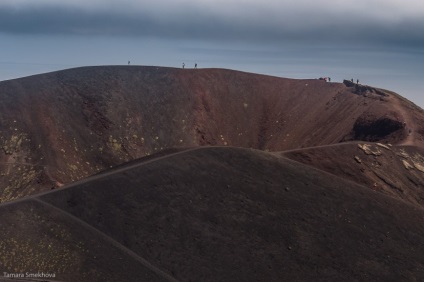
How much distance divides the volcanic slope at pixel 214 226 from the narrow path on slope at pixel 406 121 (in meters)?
18.2

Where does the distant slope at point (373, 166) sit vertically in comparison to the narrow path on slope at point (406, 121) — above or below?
below

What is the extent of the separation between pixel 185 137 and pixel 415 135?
33275 millimetres

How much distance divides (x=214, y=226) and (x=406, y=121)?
132 ft

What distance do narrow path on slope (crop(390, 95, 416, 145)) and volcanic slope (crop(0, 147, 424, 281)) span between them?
59.7 ft

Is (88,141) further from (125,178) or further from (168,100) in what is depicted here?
(125,178)

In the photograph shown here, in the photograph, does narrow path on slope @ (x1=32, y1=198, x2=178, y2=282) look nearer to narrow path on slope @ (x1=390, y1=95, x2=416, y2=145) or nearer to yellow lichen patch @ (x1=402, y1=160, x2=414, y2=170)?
yellow lichen patch @ (x1=402, y1=160, x2=414, y2=170)

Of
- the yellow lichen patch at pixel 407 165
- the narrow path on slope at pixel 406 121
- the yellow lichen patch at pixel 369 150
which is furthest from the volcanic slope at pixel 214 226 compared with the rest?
the narrow path on slope at pixel 406 121

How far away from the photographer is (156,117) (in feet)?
325

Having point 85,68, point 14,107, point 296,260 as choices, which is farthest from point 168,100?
point 296,260

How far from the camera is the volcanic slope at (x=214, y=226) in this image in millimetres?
46125

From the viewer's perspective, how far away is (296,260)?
50.0m

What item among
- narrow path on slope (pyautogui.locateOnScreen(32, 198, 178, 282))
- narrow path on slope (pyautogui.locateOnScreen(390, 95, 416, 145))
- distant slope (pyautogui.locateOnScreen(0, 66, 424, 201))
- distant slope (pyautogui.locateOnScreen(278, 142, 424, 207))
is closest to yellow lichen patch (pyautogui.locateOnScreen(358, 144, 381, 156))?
distant slope (pyautogui.locateOnScreen(278, 142, 424, 207))

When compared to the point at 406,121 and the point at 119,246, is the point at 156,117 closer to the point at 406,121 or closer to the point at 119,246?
the point at 406,121

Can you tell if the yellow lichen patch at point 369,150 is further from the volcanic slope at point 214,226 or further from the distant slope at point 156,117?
the distant slope at point 156,117
